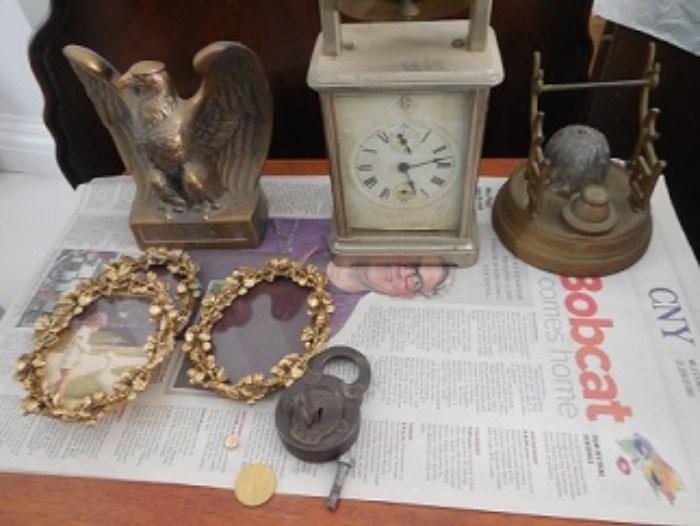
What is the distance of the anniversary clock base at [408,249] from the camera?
28.9 inches

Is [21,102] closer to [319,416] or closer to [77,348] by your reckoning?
[77,348]

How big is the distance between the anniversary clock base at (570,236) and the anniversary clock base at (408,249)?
0.06 m

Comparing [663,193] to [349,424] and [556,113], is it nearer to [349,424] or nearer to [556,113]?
[556,113]

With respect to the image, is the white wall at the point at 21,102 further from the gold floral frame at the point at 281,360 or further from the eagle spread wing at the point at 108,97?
the gold floral frame at the point at 281,360

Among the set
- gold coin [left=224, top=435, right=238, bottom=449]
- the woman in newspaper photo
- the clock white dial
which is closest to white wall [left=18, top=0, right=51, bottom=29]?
the woman in newspaper photo

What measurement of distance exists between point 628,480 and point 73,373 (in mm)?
595

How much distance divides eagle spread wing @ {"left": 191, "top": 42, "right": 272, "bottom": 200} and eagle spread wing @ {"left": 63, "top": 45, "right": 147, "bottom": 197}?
9 cm

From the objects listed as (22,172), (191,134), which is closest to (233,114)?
(191,134)

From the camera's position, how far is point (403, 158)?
2.16 ft

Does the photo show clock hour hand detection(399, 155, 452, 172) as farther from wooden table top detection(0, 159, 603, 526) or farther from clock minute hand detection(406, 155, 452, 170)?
wooden table top detection(0, 159, 603, 526)

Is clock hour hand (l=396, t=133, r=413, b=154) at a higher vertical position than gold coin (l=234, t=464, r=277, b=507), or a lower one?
higher

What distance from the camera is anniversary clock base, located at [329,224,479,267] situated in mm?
734

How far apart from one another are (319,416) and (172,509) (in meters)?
0.17

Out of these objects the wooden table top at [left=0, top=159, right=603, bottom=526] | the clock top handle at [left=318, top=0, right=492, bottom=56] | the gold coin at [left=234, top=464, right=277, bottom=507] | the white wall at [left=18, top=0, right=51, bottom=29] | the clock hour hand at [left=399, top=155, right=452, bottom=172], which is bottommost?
the wooden table top at [left=0, top=159, right=603, bottom=526]
